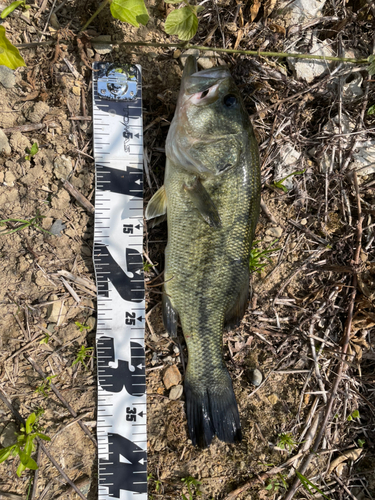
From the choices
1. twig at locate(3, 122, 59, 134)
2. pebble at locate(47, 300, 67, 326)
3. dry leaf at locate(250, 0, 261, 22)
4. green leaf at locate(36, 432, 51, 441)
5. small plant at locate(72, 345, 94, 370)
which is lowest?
green leaf at locate(36, 432, 51, 441)

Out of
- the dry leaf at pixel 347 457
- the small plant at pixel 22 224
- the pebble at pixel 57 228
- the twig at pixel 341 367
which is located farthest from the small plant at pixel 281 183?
the dry leaf at pixel 347 457

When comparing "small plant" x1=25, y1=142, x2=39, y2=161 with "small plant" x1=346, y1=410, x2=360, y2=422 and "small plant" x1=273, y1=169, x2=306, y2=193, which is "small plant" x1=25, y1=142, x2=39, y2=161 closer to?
"small plant" x1=273, y1=169, x2=306, y2=193

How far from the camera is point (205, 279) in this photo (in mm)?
3002

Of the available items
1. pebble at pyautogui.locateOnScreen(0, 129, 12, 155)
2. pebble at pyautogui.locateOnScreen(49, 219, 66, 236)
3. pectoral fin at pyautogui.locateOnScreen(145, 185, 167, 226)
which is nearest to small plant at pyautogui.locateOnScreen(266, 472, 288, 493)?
pectoral fin at pyautogui.locateOnScreen(145, 185, 167, 226)

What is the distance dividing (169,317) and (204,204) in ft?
3.52

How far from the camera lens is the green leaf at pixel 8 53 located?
2197mm

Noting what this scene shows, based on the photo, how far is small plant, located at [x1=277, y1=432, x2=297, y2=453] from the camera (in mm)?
3174

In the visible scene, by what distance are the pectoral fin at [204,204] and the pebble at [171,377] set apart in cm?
142

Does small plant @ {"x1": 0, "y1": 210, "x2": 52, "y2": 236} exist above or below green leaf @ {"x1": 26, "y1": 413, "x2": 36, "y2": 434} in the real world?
above

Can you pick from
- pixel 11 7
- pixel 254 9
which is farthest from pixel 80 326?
pixel 254 9

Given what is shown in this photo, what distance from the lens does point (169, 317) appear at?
312 centimetres

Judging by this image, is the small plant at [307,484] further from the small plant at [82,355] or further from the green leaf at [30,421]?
the green leaf at [30,421]

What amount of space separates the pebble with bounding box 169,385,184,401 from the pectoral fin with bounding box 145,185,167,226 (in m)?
1.60

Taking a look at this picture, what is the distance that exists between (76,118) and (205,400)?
2.77m
